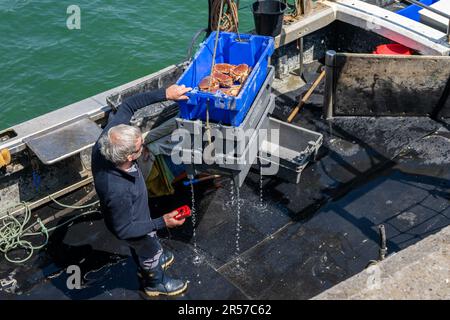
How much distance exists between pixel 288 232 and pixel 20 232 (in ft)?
10.0

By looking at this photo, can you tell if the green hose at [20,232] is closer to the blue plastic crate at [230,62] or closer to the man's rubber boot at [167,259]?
the man's rubber boot at [167,259]

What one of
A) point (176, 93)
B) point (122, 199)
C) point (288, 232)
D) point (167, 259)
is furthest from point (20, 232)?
point (288, 232)

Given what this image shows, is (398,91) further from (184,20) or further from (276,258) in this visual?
(184,20)

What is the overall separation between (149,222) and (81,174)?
7.87 ft

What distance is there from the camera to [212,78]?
5.76 metres

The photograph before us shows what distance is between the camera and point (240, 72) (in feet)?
19.6

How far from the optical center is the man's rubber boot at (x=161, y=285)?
5.16 metres

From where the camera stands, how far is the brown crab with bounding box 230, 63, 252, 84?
233 inches

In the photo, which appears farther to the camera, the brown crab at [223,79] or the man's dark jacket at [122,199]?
the brown crab at [223,79]

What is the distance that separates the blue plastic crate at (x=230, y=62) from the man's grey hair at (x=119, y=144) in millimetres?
1148

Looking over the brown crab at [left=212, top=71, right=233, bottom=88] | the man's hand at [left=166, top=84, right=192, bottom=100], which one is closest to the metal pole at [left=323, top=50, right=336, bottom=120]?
the brown crab at [left=212, top=71, right=233, bottom=88]

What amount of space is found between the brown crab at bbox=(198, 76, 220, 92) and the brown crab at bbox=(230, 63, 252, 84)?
238 mm

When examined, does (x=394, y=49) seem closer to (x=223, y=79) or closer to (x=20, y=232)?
(x=223, y=79)

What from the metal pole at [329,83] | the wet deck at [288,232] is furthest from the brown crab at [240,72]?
the metal pole at [329,83]
